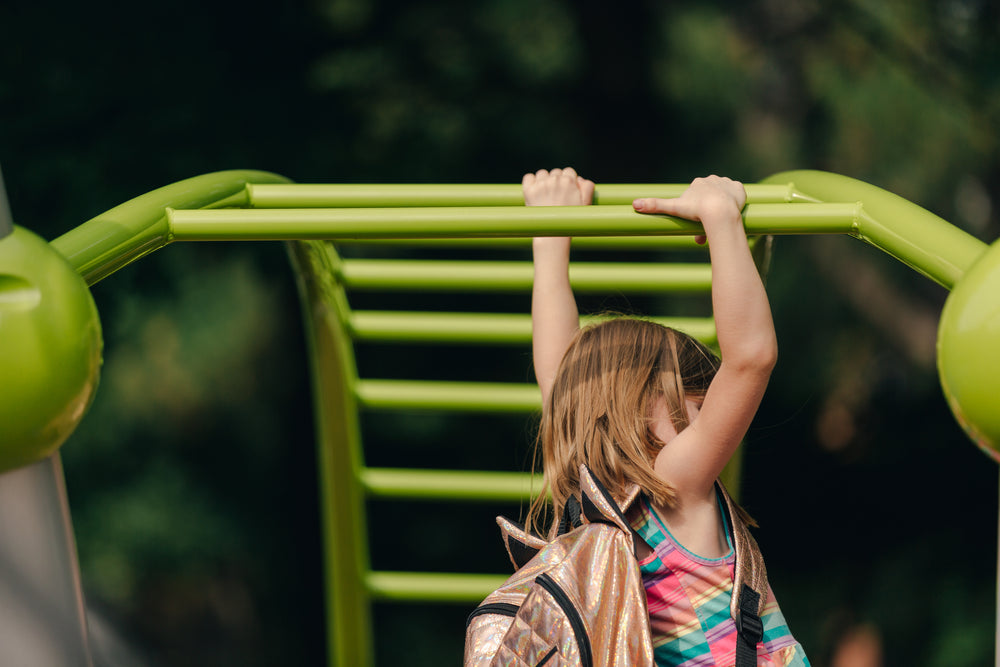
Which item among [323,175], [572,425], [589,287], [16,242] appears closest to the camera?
[16,242]

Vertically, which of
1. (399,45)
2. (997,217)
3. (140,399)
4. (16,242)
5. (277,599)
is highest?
(399,45)

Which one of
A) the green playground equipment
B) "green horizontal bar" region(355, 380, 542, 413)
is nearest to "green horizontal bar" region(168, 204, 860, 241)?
the green playground equipment

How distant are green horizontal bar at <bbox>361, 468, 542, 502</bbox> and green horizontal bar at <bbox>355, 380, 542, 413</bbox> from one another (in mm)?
148

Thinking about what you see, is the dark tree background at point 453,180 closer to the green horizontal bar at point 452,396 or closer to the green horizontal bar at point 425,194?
the green horizontal bar at point 452,396

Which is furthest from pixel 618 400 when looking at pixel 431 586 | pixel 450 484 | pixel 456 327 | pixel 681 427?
pixel 431 586

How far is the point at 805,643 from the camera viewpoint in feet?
14.3

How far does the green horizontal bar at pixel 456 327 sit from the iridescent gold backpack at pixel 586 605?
73cm

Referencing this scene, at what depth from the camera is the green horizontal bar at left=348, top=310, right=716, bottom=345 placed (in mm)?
1781

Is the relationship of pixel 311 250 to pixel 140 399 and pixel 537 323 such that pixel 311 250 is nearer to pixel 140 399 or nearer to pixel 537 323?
pixel 537 323

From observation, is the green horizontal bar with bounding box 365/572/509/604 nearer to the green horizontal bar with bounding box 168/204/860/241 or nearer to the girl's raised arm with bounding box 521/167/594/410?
the girl's raised arm with bounding box 521/167/594/410

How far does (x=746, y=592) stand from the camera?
3.47 ft

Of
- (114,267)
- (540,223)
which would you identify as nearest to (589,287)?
(540,223)

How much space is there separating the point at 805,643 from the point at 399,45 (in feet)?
10.7

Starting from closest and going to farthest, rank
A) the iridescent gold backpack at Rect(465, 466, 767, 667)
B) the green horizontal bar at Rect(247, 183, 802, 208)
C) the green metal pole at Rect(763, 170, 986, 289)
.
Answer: the green metal pole at Rect(763, 170, 986, 289), the iridescent gold backpack at Rect(465, 466, 767, 667), the green horizontal bar at Rect(247, 183, 802, 208)
